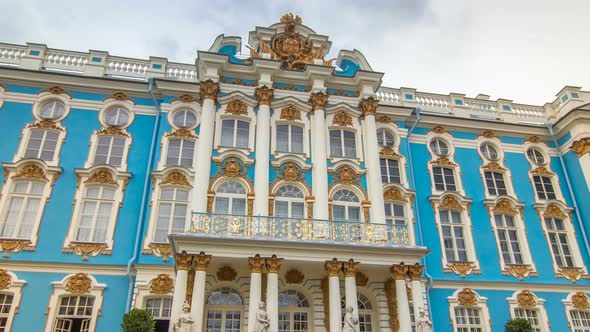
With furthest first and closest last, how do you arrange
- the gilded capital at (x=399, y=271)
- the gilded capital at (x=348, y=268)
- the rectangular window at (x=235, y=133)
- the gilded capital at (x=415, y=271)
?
1. the rectangular window at (x=235, y=133)
2. the gilded capital at (x=415, y=271)
3. the gilded capital at (x=399, y=271)
4. the gilded capital at (x=348, y=268)

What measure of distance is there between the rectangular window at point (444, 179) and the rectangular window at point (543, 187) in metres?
4.35

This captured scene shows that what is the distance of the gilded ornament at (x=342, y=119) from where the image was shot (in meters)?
20.5

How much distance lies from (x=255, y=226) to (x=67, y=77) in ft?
36.0

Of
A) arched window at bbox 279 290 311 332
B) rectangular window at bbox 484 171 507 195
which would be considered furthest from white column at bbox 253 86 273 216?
rectangular window at bbox 484 171 507 195

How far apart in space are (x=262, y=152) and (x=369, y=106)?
5440 millimetres

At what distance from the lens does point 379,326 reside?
17141 millimetres

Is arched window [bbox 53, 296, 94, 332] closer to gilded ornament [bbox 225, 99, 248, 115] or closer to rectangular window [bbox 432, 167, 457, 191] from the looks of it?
gilded ornament [bbox 225, 99, 248, 115]

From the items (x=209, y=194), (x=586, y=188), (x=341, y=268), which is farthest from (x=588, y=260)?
(x=209, y=194)

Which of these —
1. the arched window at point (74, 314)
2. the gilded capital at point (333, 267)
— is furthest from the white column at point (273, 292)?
the arched window at point (74, 314)

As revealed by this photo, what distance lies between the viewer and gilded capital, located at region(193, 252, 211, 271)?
14.5 m

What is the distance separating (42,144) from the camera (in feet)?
61.2

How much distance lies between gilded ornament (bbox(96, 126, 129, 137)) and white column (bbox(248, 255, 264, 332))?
8.69m

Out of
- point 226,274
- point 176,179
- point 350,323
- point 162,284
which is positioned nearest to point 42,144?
point 176,179

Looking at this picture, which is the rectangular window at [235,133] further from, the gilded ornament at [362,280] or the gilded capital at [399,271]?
the gilded capital at [399,271]
